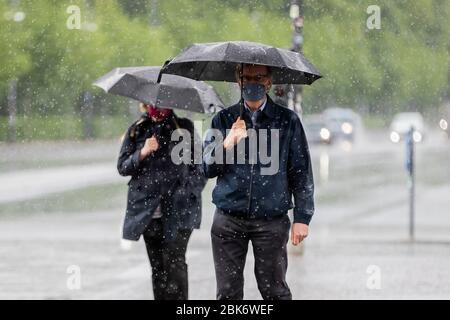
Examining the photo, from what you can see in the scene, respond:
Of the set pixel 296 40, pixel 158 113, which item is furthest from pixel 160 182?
pixel 296 40

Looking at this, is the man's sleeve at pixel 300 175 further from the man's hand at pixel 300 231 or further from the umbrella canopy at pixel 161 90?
the umbrella canopy at pixel 161 90

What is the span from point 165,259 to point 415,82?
58.7 m

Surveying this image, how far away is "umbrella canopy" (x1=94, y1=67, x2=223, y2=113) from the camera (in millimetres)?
8883

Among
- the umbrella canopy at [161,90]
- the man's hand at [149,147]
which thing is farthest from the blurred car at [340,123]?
the man's hand at [149,147]

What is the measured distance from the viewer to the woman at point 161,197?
8875 millimetres

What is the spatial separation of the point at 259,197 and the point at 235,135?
16.1 inches

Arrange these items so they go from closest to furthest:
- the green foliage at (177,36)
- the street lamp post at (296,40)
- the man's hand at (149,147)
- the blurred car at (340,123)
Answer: the man's hand at (149,147) → the street lamp post at (296,40) → the green foliage at (177,36) → the blurred car at (340,123)

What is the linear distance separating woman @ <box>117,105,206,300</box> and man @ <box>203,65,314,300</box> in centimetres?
148

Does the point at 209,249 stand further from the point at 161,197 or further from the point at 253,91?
the point at 253,91

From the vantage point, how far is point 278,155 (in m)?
7.33

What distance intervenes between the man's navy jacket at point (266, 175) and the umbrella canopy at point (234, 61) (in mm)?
265

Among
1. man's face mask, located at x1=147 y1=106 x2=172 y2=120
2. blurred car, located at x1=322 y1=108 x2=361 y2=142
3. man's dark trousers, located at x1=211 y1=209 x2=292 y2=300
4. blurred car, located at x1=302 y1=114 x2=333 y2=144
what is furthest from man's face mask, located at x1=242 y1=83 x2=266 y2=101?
blurred car, located at x1=322 y1=108 x2=361 y2=142

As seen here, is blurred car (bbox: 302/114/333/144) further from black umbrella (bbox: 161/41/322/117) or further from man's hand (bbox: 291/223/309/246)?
man's hand (bbox: 291/223/309/246)
